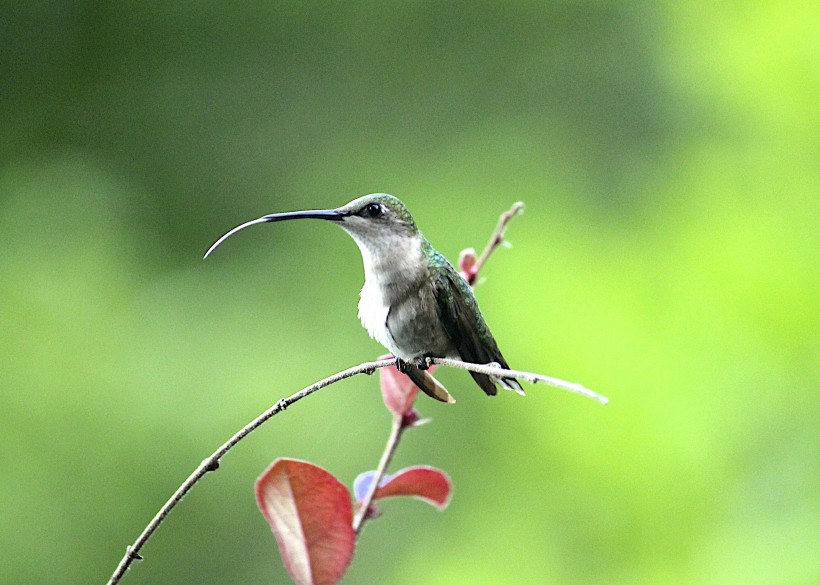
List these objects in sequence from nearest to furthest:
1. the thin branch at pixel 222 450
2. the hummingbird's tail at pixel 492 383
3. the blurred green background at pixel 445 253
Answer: the thin branch at pixel 222 450
the hummingbird's tail at pixel 492 383
the blurred green background at pixel 445 253

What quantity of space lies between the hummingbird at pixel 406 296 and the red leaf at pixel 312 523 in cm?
25

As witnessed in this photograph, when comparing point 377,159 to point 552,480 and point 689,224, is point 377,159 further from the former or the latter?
point 552,480

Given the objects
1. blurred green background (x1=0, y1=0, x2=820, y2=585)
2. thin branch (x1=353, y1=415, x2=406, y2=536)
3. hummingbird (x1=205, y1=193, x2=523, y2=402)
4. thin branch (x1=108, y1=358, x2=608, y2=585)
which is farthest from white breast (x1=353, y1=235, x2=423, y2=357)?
blurred green background (x1=0, y1=0, x2=820, y2=585)

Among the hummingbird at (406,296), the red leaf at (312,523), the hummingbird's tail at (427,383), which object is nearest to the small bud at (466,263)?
the hummingbird at (406,296)

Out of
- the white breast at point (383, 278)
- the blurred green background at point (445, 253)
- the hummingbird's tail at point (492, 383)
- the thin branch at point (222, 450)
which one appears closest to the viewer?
the thin branch at point (222, 450)

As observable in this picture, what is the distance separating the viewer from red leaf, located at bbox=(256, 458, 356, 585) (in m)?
0.69

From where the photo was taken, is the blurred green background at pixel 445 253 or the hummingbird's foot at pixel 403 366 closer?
the hummingbird's foot at pixel 403 366

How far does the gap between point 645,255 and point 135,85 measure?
246 centimetres

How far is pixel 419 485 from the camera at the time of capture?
0.79m

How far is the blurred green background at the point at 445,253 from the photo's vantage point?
2029 mm

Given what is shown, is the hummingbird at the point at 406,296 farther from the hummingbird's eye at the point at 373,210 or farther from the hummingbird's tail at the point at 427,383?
the hummingbird's tail at the point at 427,383

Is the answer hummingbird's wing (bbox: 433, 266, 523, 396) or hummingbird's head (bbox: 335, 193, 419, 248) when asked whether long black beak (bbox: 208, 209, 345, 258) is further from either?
hummingbird's wing (bbox: 433, 266, 523, 396)

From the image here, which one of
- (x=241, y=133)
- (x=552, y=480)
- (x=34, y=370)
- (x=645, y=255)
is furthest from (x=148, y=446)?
(x=241, y=133)

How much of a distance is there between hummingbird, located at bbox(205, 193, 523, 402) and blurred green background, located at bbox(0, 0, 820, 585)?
106cm
